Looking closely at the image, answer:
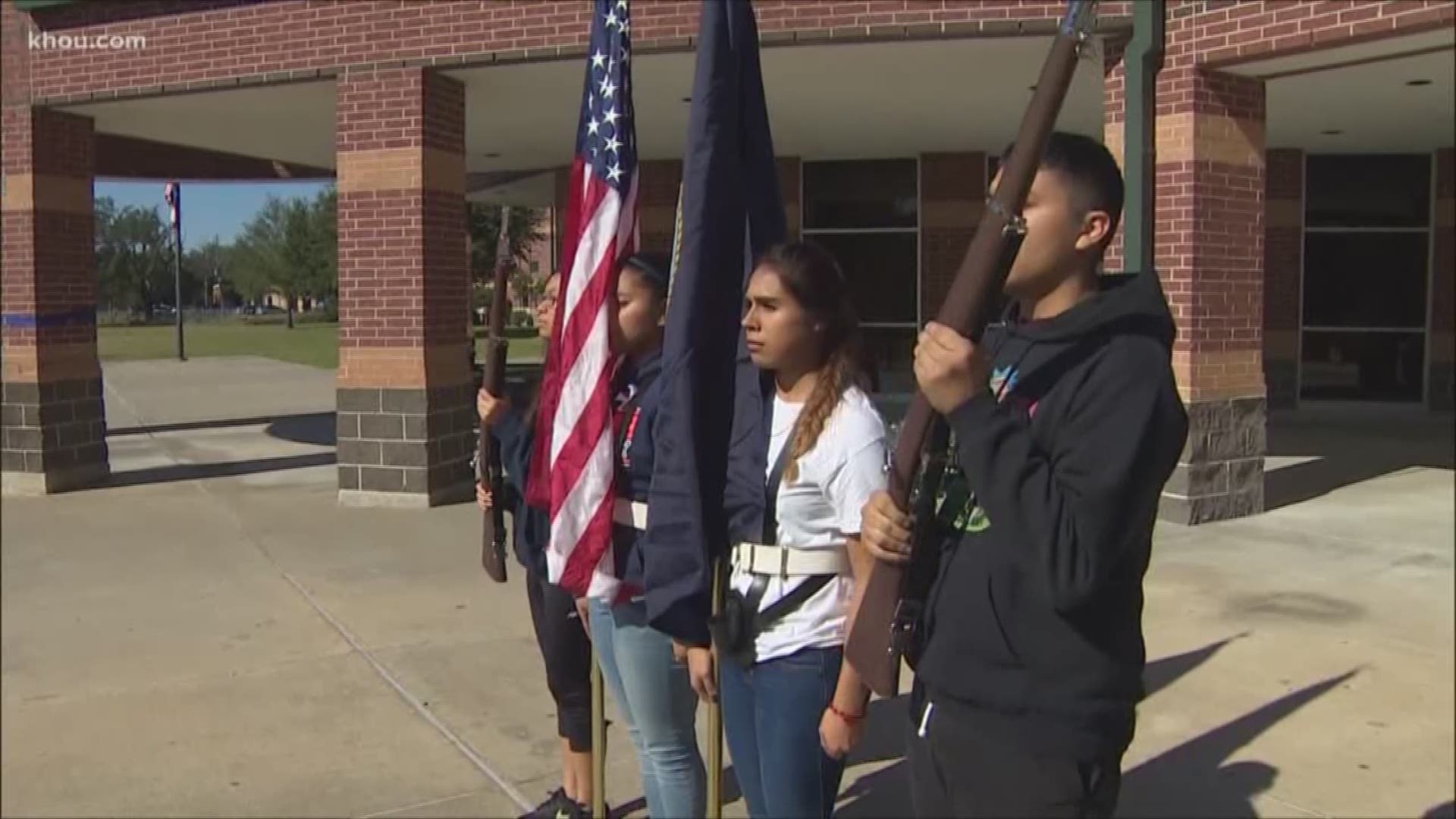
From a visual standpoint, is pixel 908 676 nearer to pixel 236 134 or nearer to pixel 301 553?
pixel 301 553

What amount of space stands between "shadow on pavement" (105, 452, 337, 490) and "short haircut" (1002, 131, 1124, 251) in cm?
1064

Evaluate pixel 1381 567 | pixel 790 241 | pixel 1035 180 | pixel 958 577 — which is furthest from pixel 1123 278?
pixel 1381 567

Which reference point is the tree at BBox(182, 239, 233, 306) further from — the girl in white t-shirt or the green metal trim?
the green metal trim

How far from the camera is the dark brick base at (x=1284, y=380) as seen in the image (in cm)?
1722

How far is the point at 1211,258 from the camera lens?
340 inches

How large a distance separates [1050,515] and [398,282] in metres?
8.37

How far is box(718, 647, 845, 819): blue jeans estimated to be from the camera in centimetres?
268

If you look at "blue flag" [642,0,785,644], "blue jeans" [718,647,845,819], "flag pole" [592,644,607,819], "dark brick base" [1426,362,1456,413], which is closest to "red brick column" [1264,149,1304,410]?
"dark brick base" [1426,362,1456,413]

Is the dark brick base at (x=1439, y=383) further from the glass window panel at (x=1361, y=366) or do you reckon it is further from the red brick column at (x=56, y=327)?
the red brick column at (x=56, y=327)

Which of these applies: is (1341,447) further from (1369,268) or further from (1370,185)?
(1370,185)

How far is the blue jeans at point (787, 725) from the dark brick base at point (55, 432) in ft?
29.7

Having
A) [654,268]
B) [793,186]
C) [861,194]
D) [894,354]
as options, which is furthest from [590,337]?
[894,354]

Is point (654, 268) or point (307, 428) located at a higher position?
point (654, 268)

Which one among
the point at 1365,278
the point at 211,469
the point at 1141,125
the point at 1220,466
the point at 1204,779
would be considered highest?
the point at 1141,125
